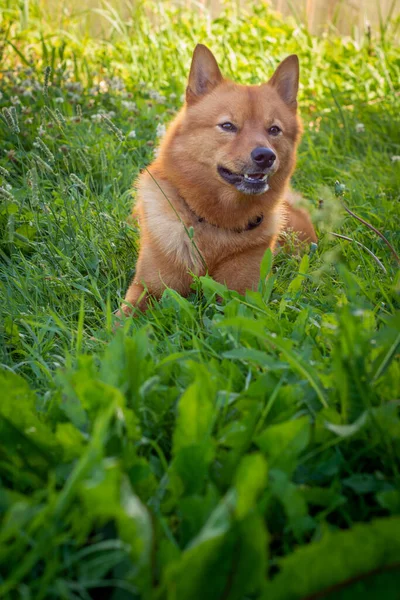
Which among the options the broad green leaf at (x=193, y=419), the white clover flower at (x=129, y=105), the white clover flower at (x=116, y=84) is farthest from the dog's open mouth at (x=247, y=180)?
the white clover flower at (x=116, y=84)

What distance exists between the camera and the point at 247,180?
8.39ft

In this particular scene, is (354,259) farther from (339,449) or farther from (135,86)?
(135,86)

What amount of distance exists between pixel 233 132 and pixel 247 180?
9.8 inches

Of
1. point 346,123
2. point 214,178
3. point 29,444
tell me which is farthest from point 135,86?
point 29,444

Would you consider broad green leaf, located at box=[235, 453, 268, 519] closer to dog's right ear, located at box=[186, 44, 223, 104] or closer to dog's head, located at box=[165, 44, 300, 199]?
dog's head, located at box=[165, 44, 300, 199]

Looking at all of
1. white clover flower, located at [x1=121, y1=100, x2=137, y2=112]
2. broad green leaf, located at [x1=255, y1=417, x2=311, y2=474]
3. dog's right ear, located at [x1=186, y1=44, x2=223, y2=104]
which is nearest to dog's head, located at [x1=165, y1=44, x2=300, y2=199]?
dog's right ear, located at [x1=186, y1=44, x2=223, y2=104]

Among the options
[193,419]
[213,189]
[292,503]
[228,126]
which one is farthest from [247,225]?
[292,503]

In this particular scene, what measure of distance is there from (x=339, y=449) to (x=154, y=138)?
3.21 m

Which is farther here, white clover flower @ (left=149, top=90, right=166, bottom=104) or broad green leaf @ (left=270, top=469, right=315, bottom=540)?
white clover flower @ (left=149, top=90, right=166, bottom=104)

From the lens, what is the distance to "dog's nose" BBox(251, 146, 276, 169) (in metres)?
2.52

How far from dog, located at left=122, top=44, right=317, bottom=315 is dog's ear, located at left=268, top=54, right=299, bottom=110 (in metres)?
0.14

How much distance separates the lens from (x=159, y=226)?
8.65 ft

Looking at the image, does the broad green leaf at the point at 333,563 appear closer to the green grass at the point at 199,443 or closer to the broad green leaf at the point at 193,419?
the green grass at the point at 199,443

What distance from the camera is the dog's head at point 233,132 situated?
8.43 feet
